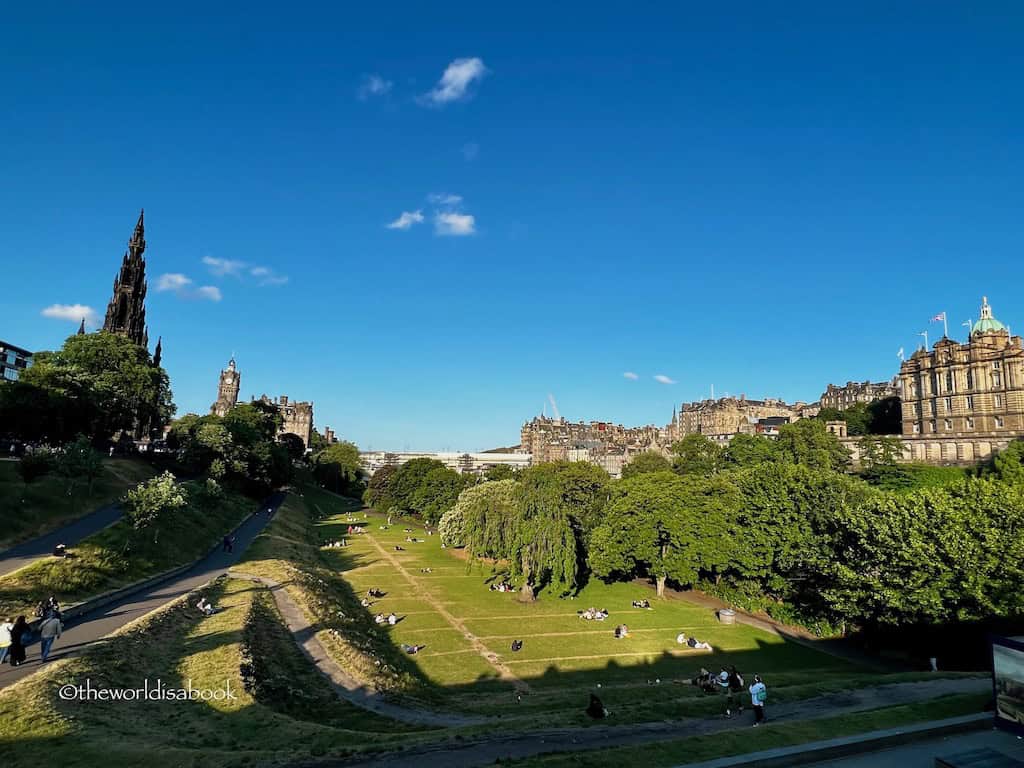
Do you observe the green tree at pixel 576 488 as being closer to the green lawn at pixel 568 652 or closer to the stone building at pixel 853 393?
the green lawn at pixel 568 652

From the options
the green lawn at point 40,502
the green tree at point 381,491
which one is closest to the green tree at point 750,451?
the green tree at point 381,491

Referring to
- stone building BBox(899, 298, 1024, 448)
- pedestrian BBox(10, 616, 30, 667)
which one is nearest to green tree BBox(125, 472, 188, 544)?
pedestrian BBox(10, 616, 30, 667)

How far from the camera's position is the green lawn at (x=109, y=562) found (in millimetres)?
29281

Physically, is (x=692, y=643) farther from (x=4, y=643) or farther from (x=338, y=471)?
(x=338, y=471)

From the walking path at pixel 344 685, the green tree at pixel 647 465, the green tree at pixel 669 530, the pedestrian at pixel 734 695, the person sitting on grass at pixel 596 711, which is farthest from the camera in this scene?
the green tree at pixel 647 465

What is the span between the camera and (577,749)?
1636 cm

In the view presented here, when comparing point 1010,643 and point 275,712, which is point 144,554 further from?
point 1010,643

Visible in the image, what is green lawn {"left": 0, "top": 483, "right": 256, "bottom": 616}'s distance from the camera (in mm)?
29281

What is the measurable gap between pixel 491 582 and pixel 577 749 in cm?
3921

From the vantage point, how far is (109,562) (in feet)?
119

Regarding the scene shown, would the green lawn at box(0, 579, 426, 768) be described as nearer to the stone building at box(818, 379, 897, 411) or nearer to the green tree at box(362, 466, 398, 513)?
the green tree at box(362, 466, 398, 513)

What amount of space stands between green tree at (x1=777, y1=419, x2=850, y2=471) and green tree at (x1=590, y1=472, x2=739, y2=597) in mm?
33425

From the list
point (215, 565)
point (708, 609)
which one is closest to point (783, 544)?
point (708, 609)

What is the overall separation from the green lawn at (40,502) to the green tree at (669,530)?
4287 centimetres
